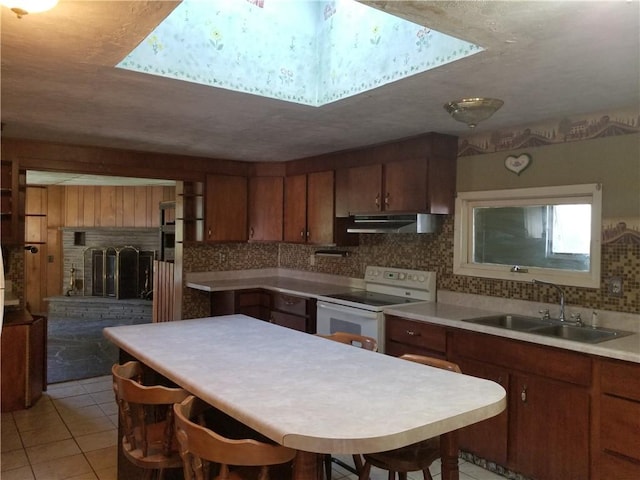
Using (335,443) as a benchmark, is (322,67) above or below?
above

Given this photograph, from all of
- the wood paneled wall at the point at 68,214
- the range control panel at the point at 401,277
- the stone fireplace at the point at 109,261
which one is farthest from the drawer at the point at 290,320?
the stone fireplace at the point at 109,261

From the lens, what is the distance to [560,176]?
10.0 ft

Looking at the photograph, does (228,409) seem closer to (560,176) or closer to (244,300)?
(560,176)

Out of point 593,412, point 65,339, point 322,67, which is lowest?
point 65,339

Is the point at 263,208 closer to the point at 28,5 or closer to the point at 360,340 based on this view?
the point at 360,340

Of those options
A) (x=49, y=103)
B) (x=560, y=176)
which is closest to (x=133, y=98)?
(x=49, y=103)

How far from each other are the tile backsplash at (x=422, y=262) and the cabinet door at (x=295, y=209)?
39 cm

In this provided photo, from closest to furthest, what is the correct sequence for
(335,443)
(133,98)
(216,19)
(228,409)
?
(335,443) < (228,409) < (216,19) < (133,98)

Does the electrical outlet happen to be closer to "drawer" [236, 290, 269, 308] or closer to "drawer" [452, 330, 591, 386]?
"drawer" [452, 330, 591, 386]

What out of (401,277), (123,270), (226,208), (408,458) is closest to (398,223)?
(401,277)

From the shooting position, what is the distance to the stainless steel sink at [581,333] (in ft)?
8.72

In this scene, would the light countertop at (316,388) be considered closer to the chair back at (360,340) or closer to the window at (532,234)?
the chair back at (360,340)

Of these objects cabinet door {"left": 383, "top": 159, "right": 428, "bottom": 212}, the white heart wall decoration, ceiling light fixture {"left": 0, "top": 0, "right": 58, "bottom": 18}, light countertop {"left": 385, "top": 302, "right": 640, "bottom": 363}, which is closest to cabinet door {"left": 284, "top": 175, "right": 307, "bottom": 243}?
cabinet door {"left": 383, "top": 159, "right": 428, "bottom": 212}

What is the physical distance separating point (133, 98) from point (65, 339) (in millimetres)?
4761
